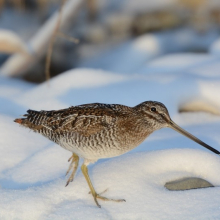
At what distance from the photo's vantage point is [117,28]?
10.1 metres

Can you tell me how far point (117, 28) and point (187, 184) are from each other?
6753 mm

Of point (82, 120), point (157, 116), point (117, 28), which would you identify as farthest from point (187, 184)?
point (117, 28)

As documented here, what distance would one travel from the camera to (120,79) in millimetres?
5875

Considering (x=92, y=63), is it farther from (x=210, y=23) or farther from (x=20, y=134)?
(x=20, y=134)

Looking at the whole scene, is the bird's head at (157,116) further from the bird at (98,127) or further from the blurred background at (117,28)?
the blurred background at (117,28)

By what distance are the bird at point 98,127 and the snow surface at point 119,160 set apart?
0.16 meters

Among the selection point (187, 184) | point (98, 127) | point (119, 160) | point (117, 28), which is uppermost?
point (117, 28)

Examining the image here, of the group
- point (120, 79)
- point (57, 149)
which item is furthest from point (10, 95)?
point (57, 149)

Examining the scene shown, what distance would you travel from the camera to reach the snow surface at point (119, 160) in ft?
11.0

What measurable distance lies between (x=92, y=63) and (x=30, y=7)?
1950 mm

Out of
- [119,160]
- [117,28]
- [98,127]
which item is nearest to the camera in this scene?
[98,127]

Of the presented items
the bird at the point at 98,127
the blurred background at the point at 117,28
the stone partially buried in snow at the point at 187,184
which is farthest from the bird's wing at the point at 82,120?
the blurred background at the point at 117,28

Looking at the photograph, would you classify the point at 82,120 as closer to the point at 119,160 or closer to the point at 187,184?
the point at 119,160

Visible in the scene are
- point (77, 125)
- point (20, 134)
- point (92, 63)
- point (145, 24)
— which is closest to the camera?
point (77, 125)
